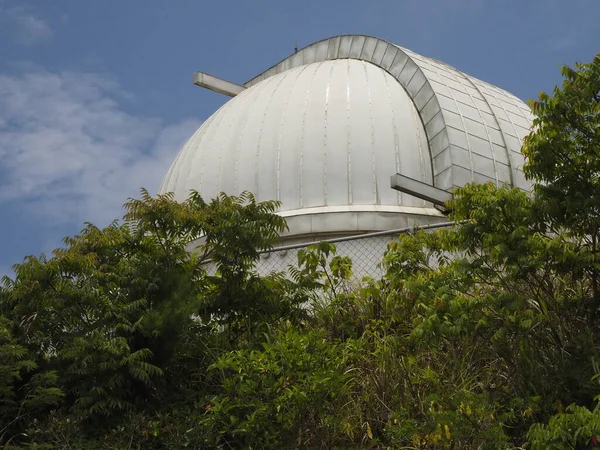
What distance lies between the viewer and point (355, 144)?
17.0m

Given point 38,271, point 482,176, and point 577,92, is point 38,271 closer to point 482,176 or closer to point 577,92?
point 577,92

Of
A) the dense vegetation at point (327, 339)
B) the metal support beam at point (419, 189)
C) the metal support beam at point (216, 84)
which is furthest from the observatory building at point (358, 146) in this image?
the dense vegetation at point (327, 339)

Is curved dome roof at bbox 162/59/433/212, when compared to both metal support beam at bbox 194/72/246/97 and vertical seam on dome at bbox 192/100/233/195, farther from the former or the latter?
metal support beam at bbox 194/72/246/97

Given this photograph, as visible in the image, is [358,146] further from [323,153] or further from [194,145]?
[194,145]

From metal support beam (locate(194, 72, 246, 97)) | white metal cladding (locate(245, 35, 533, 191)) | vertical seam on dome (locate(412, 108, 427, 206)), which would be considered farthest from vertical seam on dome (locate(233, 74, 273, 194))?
metal support beam (locate(194, 72, 246, 97))

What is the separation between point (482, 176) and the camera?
17156 millimetres

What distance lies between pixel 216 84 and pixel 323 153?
6.48m

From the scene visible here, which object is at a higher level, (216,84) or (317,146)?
(216,84)

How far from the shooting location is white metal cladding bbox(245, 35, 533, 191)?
17.1 meters

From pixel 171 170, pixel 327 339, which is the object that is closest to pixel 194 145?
pixel 171 170

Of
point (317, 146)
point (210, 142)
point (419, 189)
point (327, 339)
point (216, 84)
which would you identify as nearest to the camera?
point (327, 339)

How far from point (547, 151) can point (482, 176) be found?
6973mm

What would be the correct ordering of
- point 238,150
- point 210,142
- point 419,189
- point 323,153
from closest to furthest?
point 419,189 < point 323,153 < point 238,150 < point 210,142

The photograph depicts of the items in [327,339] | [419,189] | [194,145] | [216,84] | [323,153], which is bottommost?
[327,339]
